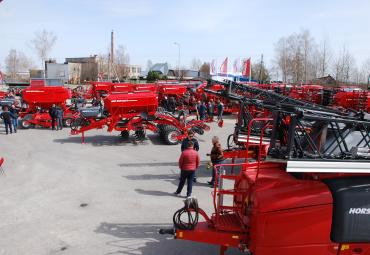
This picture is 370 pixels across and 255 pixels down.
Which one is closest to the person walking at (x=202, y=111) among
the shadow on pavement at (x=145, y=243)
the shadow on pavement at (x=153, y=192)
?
the shadow on pavement at (x=153, y=192)

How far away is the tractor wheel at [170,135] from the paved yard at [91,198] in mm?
335

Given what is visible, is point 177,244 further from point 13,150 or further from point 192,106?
point 192,106

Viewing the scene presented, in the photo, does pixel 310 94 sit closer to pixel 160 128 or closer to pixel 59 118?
pixel 160 128

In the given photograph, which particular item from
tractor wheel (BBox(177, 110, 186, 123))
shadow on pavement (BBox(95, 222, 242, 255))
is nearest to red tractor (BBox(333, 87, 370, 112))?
tractor wheel (BBox(177, 110, 186, 123))

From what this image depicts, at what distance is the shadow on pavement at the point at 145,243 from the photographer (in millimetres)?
6582

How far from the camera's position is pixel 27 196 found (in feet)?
30.4

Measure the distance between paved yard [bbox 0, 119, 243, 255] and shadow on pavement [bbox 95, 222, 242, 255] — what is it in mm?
18

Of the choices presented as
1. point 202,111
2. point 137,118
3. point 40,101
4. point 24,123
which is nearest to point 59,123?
point 40,101

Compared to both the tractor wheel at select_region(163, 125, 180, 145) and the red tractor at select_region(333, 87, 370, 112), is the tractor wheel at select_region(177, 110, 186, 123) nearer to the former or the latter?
the tractor wheel at select_region(163, 125, 180, 145)

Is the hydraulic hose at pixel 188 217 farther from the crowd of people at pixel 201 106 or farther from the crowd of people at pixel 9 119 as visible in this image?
the crowd of people at pixel 201 106

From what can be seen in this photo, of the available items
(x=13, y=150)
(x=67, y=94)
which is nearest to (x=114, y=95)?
(x=13, y=150)

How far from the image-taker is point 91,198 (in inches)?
363

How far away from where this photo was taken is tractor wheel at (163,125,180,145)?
16025 mm

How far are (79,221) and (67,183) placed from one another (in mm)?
2861
